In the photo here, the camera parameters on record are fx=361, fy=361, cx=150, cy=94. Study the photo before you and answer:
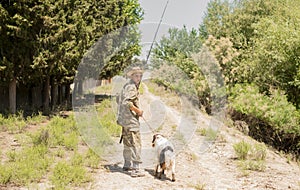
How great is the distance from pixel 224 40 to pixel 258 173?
1569 cm

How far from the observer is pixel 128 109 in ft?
23.8

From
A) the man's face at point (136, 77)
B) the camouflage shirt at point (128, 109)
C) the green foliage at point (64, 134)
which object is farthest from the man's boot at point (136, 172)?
the green foliage at point (64, 134)

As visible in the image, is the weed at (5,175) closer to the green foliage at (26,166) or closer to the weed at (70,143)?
the green foliage at (26,166)

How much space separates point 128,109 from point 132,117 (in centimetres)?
18

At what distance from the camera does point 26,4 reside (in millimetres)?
13305

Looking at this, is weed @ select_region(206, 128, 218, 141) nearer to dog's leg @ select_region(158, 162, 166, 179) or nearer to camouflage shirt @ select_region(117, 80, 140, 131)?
dog's leg @ select_region(158, 162, 166, 179)

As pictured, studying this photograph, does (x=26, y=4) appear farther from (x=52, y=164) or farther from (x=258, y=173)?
(x=258, y=173)

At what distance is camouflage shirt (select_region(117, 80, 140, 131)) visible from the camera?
23.7 feet

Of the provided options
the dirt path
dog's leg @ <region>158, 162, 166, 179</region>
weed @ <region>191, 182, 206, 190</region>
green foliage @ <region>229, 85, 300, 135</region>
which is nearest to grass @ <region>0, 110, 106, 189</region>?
the dirt path

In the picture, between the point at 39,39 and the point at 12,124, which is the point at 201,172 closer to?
the point at 12,124

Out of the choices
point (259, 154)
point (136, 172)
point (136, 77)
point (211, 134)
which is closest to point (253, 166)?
point (259, 154)

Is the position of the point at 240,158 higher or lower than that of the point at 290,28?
lower

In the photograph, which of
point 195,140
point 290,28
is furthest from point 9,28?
point 290,28

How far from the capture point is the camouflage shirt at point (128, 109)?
7.21 metres
